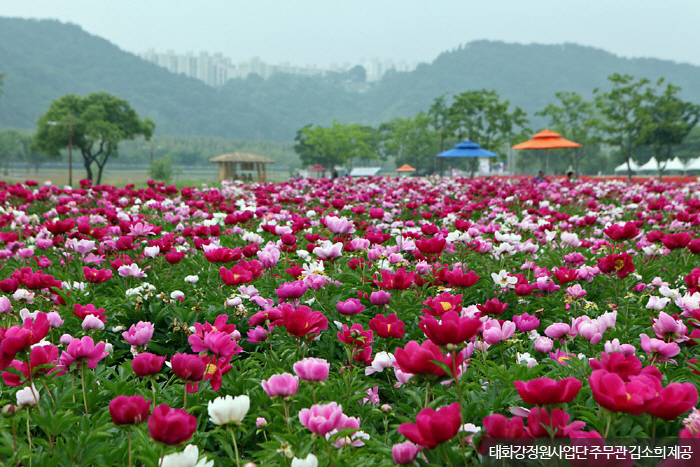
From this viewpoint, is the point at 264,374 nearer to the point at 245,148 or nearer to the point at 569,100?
the point at 569,100

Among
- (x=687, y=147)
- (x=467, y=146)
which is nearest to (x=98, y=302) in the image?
(x=467, y=146)

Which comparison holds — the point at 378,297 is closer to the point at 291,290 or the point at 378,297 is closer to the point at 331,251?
the point at 291,290

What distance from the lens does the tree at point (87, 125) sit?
4369cm

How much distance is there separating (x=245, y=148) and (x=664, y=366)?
158 metres

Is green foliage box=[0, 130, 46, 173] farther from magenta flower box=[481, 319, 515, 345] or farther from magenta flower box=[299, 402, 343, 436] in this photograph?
magenta flower box=[299, 402, 343, 436]

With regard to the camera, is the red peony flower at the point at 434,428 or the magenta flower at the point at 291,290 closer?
the red peony flower at the point at 434,428

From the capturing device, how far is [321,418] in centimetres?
139

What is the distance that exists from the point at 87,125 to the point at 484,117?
129 feet

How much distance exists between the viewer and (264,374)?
2.33 meters

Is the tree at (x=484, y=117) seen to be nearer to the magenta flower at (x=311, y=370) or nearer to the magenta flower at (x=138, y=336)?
the magenta flower at (x=138, y=336)

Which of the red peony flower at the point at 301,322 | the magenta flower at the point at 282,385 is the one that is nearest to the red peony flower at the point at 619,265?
the red peony flower at the point at 301,322

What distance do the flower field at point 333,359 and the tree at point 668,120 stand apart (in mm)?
36858

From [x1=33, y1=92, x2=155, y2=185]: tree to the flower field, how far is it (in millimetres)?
45037

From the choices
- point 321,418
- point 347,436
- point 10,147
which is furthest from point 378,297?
point 10,147
